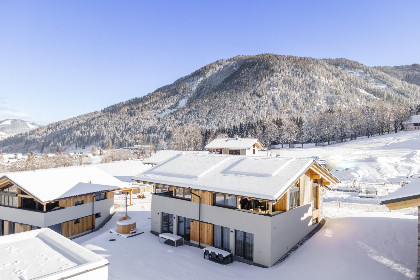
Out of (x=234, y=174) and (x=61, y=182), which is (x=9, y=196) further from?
(x=234, y=174)

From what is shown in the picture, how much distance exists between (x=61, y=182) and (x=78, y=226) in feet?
13.0

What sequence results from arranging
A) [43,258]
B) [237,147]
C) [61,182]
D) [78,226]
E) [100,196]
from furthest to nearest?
[237,147] < [100,196] < [61,182] < [78,226] < [43,258]

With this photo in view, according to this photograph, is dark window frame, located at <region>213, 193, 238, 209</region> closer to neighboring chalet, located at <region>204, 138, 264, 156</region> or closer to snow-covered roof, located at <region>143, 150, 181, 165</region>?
snow-covered roof, located at <region>143, 150, 181, 165</region>

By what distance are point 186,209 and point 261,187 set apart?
5.75 meters

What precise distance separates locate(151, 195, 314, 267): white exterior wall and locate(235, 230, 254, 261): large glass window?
0.25 meters

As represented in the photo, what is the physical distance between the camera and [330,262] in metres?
13.8

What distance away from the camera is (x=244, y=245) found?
48.7 feet

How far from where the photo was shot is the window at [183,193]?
17641 millimetres

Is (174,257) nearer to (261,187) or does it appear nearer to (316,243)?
(261,187)

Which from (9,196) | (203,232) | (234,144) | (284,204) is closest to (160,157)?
(234,144)

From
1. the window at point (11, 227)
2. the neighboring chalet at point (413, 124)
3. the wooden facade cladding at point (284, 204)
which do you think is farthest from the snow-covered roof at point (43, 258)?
the neighboring chalet at point (413, 124)

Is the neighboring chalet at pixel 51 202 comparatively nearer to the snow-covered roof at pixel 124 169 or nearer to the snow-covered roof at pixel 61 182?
the snow-covered roof at pixel 61 182

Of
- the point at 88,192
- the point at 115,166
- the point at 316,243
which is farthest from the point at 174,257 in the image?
the point at 115,166

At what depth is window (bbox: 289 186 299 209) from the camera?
1580 cm
